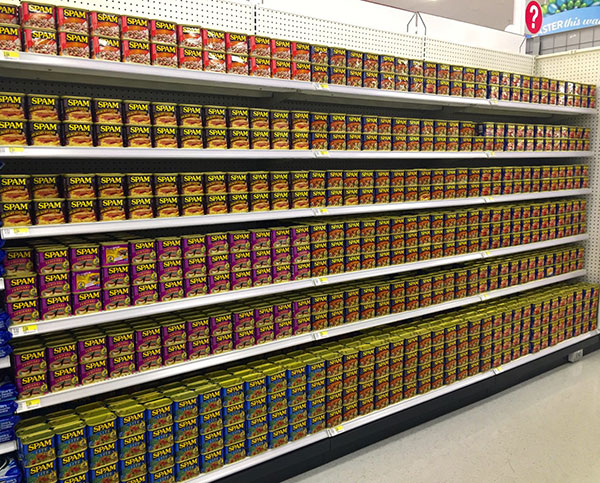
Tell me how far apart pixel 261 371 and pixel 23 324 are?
3.64 ft

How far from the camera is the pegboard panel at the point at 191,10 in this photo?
7.80ft

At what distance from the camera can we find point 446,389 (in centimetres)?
334

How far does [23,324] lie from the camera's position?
1904 mm

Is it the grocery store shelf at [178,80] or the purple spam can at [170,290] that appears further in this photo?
the purple spam can at [170,290]

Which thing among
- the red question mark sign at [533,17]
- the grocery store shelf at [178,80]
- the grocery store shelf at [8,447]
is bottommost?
the grocery store shelf at [8,447]

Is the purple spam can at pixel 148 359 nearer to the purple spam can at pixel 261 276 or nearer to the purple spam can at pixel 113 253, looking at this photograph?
the purple spam can at pixel 113 253

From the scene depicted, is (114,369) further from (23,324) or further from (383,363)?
(383,363)

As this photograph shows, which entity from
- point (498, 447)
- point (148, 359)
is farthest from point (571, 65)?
point (148, 359)

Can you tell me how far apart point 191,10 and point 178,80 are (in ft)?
2.01

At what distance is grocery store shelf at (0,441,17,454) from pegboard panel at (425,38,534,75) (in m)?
3.37

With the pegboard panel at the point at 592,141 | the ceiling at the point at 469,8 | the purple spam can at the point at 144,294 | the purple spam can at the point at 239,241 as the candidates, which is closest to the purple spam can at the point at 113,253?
the purple spam can at the point at 144,294

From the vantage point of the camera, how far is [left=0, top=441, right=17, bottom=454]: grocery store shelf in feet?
6.32

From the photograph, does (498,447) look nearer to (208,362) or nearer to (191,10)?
(208,362)

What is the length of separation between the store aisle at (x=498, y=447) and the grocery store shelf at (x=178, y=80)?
1996 millimetres
